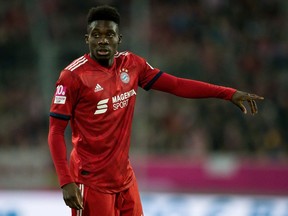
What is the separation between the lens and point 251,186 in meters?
10.8

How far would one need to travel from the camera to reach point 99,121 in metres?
4.76

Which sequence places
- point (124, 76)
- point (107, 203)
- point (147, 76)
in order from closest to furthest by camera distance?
point (107, 203)
point (124, 76)
point (147, 76)

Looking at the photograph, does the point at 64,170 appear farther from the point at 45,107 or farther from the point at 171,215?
the point at 45,107

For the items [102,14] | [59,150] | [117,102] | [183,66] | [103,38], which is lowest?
[59,150]

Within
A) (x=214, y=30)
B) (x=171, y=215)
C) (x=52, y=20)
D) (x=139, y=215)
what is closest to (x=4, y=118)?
(x=52, y=20)

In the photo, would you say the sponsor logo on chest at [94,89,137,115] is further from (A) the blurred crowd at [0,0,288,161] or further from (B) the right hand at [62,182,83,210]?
(A) the blurred crowd at [0,0,288,161]

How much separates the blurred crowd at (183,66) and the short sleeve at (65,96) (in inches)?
248

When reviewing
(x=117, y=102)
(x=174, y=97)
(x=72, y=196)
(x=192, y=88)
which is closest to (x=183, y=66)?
(x=174, y=97)

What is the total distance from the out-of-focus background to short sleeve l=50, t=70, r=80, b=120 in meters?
5.96

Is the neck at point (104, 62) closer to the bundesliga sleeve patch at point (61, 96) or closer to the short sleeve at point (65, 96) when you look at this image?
the short sleeve at point (65, 96)

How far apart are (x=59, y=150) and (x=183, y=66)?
6903 mm

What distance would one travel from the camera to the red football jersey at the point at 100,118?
185 inches

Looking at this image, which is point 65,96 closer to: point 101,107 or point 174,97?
point 101,107

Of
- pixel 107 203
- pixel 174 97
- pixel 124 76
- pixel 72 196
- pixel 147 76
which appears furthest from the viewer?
pixel 174 97
